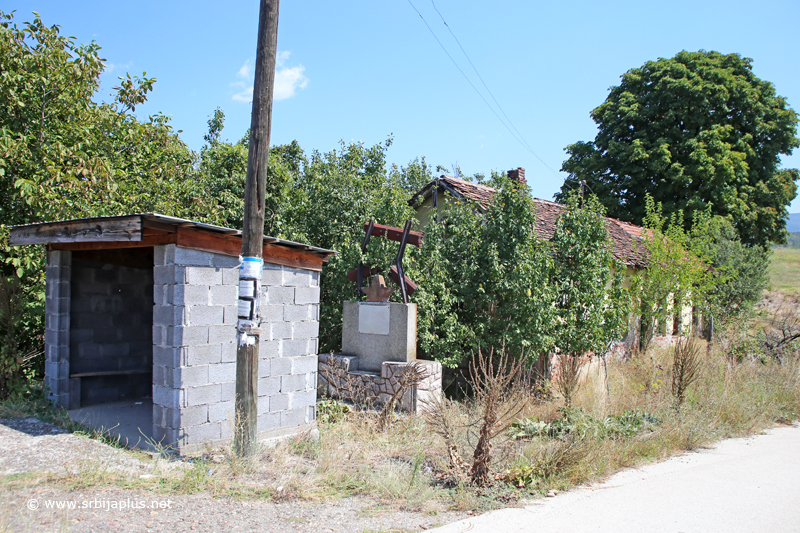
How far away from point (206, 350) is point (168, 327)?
511 millimetres

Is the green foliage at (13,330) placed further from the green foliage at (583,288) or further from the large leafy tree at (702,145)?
the large leafy tree at (702,145)

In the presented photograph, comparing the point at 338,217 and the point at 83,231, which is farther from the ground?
the point at 338,217

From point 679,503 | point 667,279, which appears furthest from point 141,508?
point 667,279

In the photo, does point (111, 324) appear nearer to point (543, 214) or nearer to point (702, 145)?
point (543, 214)

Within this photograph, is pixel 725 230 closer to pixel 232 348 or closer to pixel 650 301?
pixel 650 301

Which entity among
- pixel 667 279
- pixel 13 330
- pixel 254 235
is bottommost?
pixel 13 330

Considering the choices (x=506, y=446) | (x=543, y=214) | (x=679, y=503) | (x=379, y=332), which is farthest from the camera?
(x=543, y=214)

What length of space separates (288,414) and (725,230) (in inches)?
686

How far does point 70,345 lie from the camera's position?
8180 mm

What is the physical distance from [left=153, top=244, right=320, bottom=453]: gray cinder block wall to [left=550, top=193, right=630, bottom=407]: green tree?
18.4 feet

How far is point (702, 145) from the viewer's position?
21.2 meters

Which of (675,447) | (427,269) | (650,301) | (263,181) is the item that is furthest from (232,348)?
(650,301)

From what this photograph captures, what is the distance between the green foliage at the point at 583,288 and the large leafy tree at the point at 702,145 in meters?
10.4

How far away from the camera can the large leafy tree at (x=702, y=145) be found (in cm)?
2136
